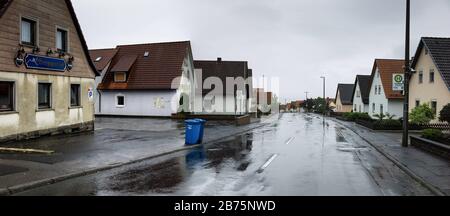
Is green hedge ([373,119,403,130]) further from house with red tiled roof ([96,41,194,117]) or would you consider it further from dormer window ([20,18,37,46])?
dormer window ([20,18,37,46])

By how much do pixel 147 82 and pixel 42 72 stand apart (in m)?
21.5

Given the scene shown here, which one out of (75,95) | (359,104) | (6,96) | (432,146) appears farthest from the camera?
(359,104)

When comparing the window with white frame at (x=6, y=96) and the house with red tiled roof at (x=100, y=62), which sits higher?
the house with red tiled roof at (x=100, y=62)

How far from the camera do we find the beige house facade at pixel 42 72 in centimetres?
1633

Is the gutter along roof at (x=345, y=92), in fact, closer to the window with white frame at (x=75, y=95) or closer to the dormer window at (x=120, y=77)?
the dormer window at (x=120, y=77)

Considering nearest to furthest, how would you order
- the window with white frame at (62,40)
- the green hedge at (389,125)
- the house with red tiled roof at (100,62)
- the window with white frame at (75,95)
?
1. the window with white frame at (62,40)
2. the window with white frame at (75,95)
3. the green hedge at (389,125)
4. the house with red tiled roof at (100,62)

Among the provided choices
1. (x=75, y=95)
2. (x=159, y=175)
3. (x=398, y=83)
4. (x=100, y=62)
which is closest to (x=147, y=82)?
(x=100, y=62)

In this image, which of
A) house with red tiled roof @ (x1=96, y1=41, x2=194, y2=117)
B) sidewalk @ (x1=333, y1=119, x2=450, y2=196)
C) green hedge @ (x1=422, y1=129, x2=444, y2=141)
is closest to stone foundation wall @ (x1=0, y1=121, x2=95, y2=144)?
sidewalk @ (x1=333, y1=119, x2=450, y2=196)

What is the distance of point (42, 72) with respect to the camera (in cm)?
1823

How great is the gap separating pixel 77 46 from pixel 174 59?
65.7ft

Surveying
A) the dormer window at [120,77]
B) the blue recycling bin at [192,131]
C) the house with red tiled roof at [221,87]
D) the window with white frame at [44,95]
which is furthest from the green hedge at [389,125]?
the dormer window at [120,77]

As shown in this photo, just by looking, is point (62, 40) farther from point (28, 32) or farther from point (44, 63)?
point (28, 32)
